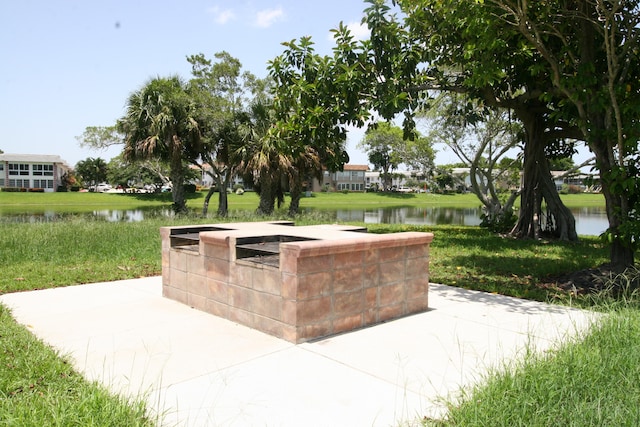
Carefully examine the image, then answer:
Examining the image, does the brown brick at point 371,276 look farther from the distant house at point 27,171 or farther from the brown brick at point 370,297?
the distant house at point 27,171

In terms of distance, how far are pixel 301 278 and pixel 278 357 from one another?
29.4 inches

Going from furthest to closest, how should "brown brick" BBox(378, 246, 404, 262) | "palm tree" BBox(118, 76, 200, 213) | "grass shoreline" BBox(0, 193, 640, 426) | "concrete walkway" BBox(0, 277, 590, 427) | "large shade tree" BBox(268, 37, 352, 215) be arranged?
"palm tree" BBox(118, 76, 200, 213) → "large shade tree" BBox(268, 37, 352, 215) → "brown brick" BBox(378, 246, 404, 262) → "concrete walkway" BBox(0, 277, 590, 427) → "grass shoreline" BBox(0, 193, 640, 426)

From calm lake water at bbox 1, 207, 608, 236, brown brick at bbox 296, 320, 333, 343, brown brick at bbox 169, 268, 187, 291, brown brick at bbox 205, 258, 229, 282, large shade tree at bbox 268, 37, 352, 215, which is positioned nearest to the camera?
brown brick at bbox 296, 320, 333, 343

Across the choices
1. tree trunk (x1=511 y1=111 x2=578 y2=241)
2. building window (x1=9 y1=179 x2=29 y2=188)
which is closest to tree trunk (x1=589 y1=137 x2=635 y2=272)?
tree trunk (x1=511 y1=111 x2=578 y2=241)

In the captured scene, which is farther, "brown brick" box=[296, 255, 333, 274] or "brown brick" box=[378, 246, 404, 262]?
"brown brick" box=[378, 246, 404, 262]

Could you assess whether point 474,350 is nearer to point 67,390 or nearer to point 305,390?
point 305,390

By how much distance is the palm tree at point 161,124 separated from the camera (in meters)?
21.6

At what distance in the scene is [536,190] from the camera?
47.9 feet

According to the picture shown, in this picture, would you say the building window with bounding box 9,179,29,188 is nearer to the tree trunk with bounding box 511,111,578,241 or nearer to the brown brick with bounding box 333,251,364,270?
the tree trunk with bounding box 511,111,578,241

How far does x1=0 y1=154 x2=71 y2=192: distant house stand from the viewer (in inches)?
2901

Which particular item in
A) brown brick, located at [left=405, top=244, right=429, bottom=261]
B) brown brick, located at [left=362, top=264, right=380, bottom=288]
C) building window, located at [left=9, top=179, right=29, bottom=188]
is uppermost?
building window, located at [left=9, top=179, right=29, bottom=188]

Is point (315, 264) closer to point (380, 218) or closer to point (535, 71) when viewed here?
point (535, 71)

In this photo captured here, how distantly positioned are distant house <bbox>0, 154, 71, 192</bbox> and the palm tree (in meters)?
59.2

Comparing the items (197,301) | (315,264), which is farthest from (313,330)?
(197,301)
